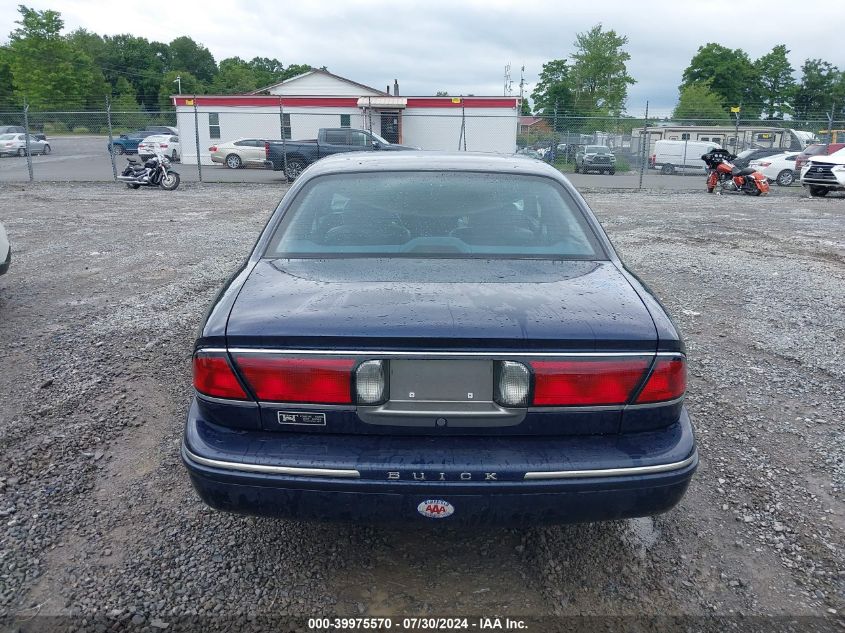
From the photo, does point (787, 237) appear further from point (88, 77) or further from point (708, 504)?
point (88, 77)

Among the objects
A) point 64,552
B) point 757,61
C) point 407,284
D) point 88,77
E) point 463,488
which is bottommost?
point 64,552

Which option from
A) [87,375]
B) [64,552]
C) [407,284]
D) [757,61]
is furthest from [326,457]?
[757,61]

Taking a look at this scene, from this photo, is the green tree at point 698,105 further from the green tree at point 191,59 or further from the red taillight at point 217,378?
the green tree at point 191,59

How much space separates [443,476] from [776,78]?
95.7m

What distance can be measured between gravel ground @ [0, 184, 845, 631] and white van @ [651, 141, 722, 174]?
30.0 metres

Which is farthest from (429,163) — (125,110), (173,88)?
(173,88)

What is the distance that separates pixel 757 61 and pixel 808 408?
307ft

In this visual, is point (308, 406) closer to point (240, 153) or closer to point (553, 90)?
point (240, 153)

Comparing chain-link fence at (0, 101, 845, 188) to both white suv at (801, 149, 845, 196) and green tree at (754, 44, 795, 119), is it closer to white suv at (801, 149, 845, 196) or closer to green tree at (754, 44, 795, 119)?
white suv at (801, 149, 845, 196)

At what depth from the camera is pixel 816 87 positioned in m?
82.9

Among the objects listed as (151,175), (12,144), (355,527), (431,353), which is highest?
(12,144)

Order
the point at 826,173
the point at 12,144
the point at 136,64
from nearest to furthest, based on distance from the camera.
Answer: the point at 826,173 → the point at 12,144 → the point at 136,64

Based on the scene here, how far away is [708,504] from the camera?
3.02 metres

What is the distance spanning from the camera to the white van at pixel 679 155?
33.5m
